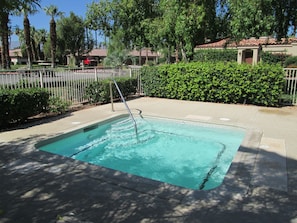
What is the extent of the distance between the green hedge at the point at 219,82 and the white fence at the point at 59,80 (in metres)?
2.52

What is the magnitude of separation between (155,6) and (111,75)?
8512mm

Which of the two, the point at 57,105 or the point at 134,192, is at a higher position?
the point at 57,105

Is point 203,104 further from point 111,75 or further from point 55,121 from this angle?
point 55,121

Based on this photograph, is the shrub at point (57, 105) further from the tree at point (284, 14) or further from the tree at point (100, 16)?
the tree at point (100, 16)

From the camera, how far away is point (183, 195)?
3250 millimetres

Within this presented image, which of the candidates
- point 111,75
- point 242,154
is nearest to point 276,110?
point 242,154

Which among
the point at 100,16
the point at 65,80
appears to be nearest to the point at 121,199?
the point at 65,80

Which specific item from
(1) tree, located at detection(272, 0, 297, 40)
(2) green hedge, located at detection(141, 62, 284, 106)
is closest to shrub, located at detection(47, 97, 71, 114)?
(2) green hedge, located at detection(141, 62, 284, 106)

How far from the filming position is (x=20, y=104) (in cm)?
686

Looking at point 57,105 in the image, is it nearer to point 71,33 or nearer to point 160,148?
point 160,148

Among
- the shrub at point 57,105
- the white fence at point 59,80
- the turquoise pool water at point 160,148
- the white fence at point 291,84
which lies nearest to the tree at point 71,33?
the white fence at point 59,80

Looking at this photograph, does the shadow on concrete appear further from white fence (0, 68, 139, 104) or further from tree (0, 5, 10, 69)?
white fence (0, 68, 139, 104)

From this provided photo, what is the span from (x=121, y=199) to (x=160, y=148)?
10.5ft

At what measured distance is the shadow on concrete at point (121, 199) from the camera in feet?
9.21
